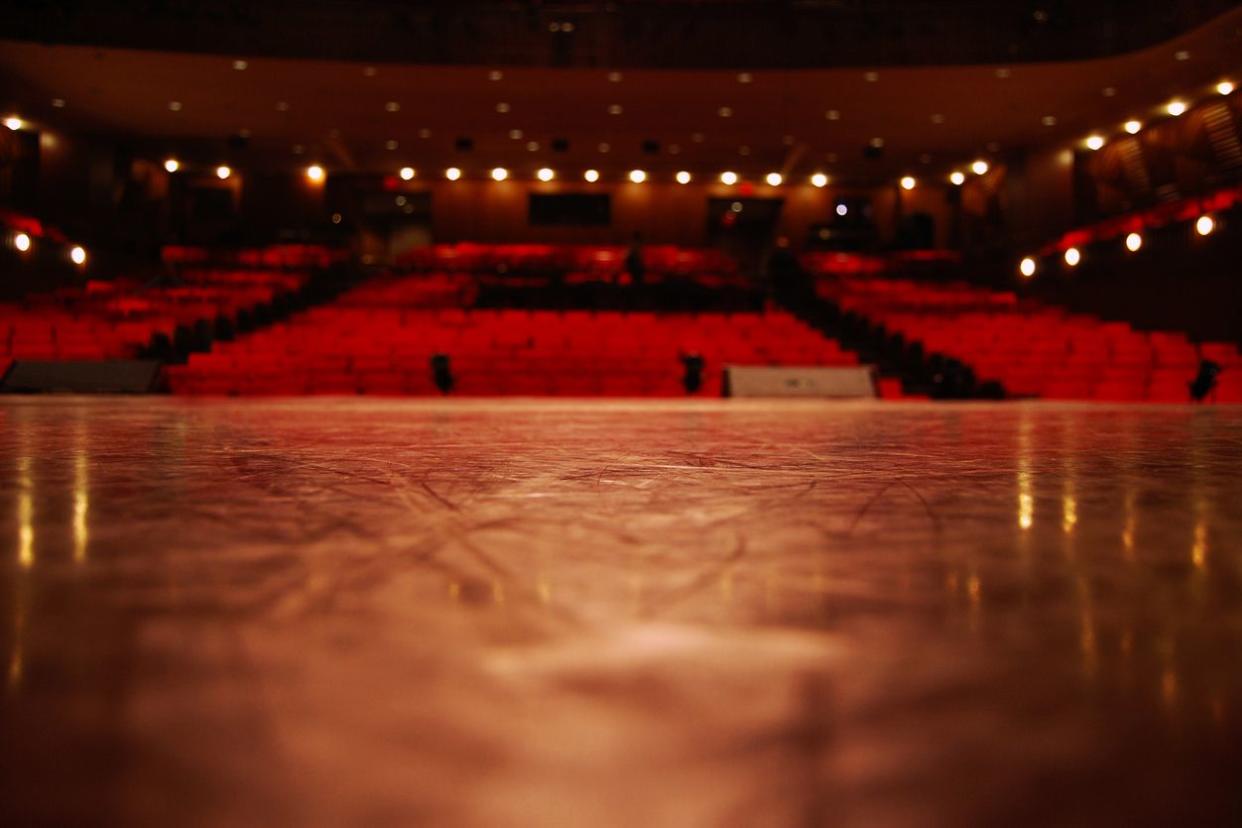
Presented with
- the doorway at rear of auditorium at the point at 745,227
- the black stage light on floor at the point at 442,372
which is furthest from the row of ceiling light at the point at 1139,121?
the black stage light on floor at the point at 442,372

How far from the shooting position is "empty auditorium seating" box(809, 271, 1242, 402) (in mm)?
6184

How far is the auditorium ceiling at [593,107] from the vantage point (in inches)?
338

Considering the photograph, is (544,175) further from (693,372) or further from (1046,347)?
(1046,347)

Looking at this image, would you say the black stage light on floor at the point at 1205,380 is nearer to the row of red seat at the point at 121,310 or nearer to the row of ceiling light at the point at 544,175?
the row of red seat at the point at 121,310

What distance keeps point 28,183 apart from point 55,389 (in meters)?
6.88

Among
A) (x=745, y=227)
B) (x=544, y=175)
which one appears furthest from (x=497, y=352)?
(x=745, y=227)

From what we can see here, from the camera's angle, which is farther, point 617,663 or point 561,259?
point 561,259

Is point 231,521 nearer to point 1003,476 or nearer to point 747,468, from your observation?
point 747,468

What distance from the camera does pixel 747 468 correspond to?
4.36 feet

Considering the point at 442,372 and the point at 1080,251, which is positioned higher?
the point at 1080,251

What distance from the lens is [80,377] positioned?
5.59 m

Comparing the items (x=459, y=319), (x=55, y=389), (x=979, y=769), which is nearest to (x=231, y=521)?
(x=979, y=769)

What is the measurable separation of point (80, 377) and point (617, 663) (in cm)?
650

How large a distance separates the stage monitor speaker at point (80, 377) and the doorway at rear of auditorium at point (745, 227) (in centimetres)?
1042
